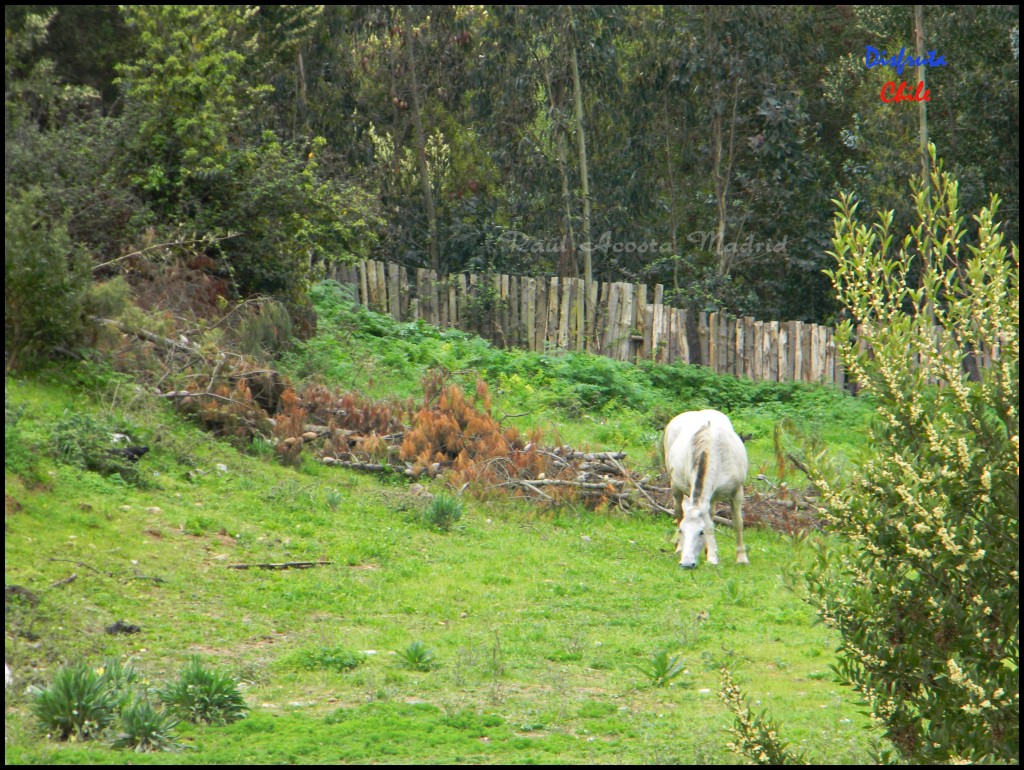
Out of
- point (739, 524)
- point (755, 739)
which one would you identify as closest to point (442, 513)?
point (739, 524)

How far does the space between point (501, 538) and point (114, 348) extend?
5.16 m

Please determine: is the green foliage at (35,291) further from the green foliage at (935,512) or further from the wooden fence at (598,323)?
the wooden fence at (598,323)

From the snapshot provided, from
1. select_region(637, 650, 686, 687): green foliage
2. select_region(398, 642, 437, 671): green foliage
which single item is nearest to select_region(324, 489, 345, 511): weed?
select_region(398, 642, 437, 671): green foliage

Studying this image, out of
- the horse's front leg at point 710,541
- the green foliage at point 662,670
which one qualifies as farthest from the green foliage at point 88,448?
the green foliage at point 662,670

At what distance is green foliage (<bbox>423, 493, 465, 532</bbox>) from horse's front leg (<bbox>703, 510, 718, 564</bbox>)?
255 centimetres

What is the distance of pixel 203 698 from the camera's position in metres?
6.16

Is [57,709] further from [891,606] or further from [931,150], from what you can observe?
Answer: [931,150]

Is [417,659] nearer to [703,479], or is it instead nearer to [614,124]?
[703,479]

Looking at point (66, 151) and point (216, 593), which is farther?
point (66, 151)

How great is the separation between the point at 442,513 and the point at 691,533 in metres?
2.56

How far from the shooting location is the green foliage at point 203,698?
6113mm

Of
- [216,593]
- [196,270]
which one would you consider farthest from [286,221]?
[216,593]

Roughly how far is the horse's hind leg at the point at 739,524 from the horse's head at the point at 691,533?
1.75ft

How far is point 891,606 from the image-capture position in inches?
199
